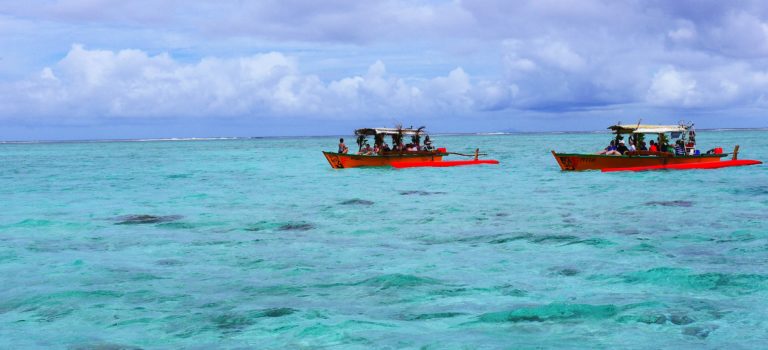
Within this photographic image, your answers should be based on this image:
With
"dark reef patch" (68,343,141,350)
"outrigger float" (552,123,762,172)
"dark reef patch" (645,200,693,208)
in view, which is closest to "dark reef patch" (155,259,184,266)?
"dark reef patch" (68,343,141,350)

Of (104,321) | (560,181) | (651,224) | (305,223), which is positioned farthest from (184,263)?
(560,181)

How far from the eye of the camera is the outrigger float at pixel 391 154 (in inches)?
1492

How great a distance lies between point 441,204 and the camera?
894 inches

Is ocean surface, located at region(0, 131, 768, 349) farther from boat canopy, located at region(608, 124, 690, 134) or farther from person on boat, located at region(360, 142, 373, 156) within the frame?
person on boat, located at region(360, 142, 373, 156)

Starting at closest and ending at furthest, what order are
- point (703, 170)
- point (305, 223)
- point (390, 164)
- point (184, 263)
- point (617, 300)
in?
point (617, 300) → point (184, 263) → point (305, 223) → point (703, 170) → point (390, 164)

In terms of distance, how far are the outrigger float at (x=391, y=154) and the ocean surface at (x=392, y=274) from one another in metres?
13.9

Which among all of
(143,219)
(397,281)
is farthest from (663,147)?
(397,281)

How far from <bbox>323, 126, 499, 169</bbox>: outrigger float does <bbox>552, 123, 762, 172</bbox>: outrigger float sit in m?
8.68

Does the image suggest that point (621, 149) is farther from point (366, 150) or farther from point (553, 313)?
point (553, 313)

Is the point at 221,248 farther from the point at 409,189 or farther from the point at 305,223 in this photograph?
the point at 409,189

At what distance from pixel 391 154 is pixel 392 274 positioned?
86.7ft

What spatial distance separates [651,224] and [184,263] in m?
11.1

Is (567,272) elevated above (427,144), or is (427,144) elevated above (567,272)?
(427,144)

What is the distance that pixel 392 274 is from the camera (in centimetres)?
1180
